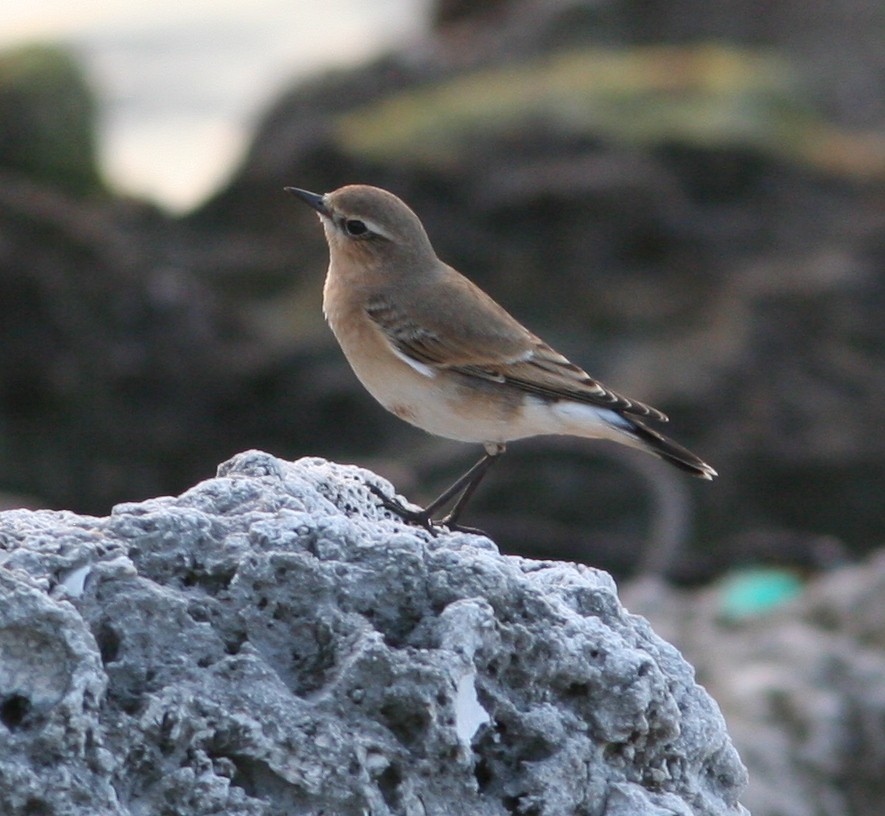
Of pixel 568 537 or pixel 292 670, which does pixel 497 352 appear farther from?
pixel 568 537

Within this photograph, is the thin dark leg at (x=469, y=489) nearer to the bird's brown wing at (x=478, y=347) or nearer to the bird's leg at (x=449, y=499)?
the bird's leg at (x=449, y=499)

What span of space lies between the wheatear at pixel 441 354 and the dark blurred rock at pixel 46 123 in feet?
25.6

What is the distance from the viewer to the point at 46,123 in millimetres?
14430

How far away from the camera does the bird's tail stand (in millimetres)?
6309

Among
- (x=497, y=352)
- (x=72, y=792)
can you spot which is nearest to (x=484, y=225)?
(x=497, y=352)

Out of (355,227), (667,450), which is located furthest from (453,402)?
(355,227)

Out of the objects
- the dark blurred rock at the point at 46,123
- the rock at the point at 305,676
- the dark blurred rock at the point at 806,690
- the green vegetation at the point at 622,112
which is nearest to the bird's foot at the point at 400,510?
the rock at the point at 305,676

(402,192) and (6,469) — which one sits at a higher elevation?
(402,192)

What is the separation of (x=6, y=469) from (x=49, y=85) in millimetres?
4674

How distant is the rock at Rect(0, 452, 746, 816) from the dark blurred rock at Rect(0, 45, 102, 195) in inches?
430

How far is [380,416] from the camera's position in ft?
38.3

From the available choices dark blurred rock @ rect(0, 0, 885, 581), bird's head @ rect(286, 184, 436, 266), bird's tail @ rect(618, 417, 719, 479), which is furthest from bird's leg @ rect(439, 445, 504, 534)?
dark blurred rock @ rect(0, 0, 885, 581)

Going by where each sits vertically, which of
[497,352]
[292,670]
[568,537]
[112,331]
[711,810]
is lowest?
[568,537]

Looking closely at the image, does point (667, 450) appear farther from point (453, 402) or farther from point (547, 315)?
point (547, 315)
